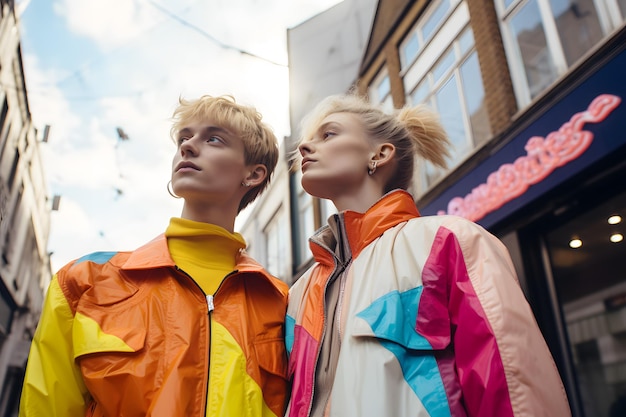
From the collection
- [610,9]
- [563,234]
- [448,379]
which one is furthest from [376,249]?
[610,9]

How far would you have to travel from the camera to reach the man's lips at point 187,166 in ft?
6.76

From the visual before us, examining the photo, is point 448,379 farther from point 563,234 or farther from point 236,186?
point 563,234

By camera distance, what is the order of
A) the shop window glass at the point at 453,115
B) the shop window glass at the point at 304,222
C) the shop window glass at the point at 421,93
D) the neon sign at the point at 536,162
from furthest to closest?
the shop window glass at the point at 304,222 → the shop window glass at the point at 421,93 → the shop window glass at the point at 453,115 → the neon sign at the point at 536,162

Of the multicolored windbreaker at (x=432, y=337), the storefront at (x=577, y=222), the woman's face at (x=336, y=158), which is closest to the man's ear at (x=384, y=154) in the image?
the woman's face at (x=336, y=158)

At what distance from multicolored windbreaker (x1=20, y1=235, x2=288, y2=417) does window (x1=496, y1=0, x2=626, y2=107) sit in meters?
4.06

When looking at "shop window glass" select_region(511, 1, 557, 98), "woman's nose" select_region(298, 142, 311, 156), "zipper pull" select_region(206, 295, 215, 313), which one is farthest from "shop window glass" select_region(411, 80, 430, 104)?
"zipper pull" select_region(206, 295, 215, 313)

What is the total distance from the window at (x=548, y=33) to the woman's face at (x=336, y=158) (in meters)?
3.16

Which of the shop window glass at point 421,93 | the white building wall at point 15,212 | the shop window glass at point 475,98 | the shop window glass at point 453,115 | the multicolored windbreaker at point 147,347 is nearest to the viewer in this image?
the multicolored windbreaker at point 147,347

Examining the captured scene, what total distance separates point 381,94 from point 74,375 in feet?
26.6

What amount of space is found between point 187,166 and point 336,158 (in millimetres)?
612

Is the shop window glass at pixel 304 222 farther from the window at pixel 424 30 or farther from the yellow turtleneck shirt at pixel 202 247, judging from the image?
the yellow turtleneck shirt at pixel 202 247

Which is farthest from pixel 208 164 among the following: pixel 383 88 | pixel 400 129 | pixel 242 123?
pixel 383 88

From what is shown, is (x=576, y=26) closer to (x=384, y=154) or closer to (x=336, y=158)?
(x=384, y=154)

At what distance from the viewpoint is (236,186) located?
2.19 meters
